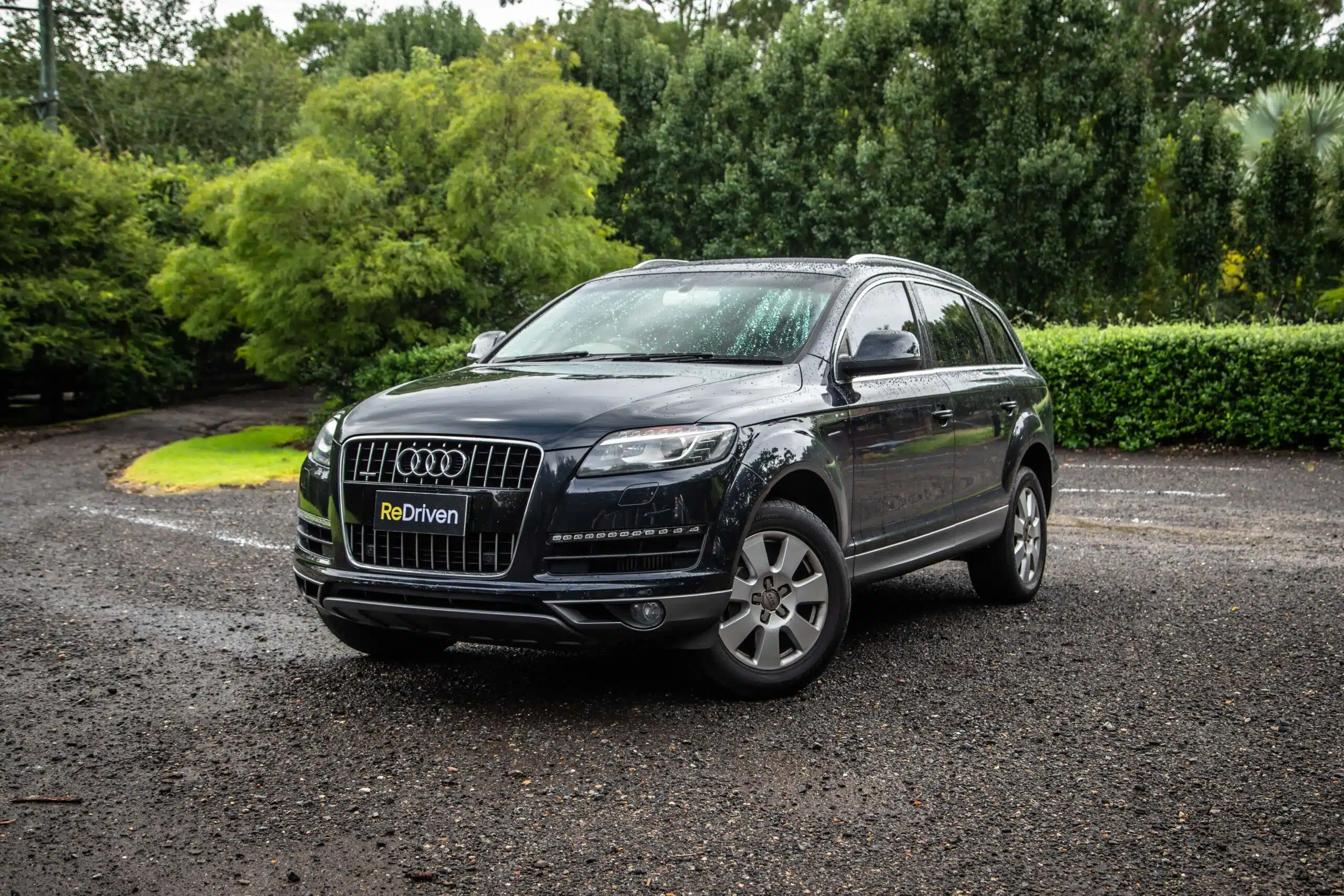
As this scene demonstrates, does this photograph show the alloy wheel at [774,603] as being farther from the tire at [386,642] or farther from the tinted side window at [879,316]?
the tire at [386,642]

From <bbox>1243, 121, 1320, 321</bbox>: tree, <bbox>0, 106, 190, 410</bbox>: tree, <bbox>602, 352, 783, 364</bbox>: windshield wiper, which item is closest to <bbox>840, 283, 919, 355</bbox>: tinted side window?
<bbox>602, 352, 783, 364</bbox>: windshield wiper

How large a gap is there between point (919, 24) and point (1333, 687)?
76.3ft

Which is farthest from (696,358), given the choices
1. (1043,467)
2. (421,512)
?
(1043,467)

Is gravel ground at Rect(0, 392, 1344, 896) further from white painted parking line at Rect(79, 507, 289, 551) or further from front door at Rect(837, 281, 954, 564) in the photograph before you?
white painted parking line at Rect(79, 507, 289, 551)

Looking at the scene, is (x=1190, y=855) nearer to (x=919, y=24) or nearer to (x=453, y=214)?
(x=453, y=214)

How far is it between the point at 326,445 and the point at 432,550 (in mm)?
823

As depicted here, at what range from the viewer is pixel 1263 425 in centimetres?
1658

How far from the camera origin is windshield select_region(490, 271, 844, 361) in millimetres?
6109

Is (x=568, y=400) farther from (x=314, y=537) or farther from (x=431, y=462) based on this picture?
(x=314, y=537)

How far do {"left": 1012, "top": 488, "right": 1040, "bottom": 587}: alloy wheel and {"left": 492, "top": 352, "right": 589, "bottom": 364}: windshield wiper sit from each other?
9.58ft

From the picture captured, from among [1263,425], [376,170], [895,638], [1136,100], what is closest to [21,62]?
[376,170]

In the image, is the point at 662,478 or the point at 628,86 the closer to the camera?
the point at 662,478

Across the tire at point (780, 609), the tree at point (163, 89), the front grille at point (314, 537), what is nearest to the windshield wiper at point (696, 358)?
the tire at point (780, 609)

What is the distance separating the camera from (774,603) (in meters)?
5.43
